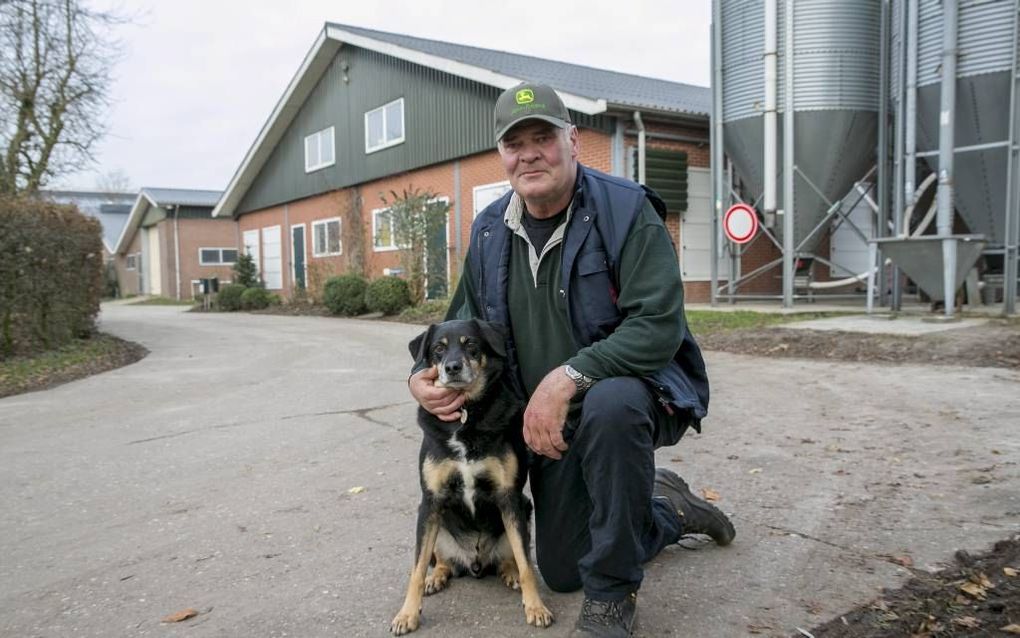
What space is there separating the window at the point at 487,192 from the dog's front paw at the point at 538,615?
14.2 m

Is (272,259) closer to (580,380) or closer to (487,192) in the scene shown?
(487,192)

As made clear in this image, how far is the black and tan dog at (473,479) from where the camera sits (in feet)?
8.38

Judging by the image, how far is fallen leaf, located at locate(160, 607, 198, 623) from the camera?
2596mm

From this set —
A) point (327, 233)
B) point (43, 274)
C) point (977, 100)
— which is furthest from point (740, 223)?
point (327, 233)

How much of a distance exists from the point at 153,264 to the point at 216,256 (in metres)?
6.08

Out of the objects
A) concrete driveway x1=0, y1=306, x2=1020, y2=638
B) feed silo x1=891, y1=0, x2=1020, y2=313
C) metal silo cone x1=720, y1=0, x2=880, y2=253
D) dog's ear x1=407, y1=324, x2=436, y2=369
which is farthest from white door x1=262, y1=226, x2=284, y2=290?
dog's ear x1=407, y1=324, x2=436, y2=369

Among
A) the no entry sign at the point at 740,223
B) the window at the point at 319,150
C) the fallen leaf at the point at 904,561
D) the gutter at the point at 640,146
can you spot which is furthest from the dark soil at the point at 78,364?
the window at the point at 319,150

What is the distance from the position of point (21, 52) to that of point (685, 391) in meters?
20.1

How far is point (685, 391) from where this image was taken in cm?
252

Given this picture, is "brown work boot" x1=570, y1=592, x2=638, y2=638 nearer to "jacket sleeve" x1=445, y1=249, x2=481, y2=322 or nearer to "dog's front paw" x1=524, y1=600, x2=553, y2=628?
"dog's front paw" x1=524, y1=600, x2=553, y2=628

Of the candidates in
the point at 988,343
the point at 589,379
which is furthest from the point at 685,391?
the point at 988,343

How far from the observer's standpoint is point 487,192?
55.6 feet

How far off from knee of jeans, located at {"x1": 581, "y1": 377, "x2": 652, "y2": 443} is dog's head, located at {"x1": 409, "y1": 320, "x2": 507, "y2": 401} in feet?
1.63

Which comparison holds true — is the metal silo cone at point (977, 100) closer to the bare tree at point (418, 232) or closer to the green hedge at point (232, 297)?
the bare tree at point (418, 232)
